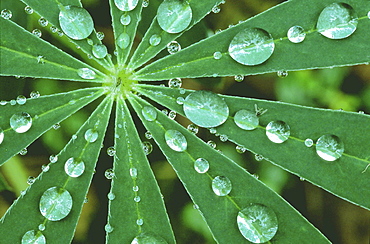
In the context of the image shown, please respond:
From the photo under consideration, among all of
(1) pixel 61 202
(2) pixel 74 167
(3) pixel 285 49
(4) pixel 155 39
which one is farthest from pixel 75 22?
(3) pixel 285 49

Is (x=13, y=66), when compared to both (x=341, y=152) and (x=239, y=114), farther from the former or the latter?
(x=341, y=152)

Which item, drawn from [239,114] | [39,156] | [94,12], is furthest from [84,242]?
[94,12]

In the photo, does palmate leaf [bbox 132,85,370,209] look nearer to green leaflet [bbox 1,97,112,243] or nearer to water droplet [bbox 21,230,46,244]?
green leaflet [bbox 1,97,112,243]

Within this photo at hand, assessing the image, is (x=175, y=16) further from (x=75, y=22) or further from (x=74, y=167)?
(x=74, y=167)

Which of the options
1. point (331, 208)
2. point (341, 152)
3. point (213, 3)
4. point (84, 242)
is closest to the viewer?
point (341, 152)

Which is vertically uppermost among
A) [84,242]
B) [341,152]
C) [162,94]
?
[162,94]

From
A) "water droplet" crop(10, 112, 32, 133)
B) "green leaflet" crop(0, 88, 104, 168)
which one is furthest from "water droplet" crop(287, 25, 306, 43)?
"water droplet" crop(10, 112, 32, 133)
